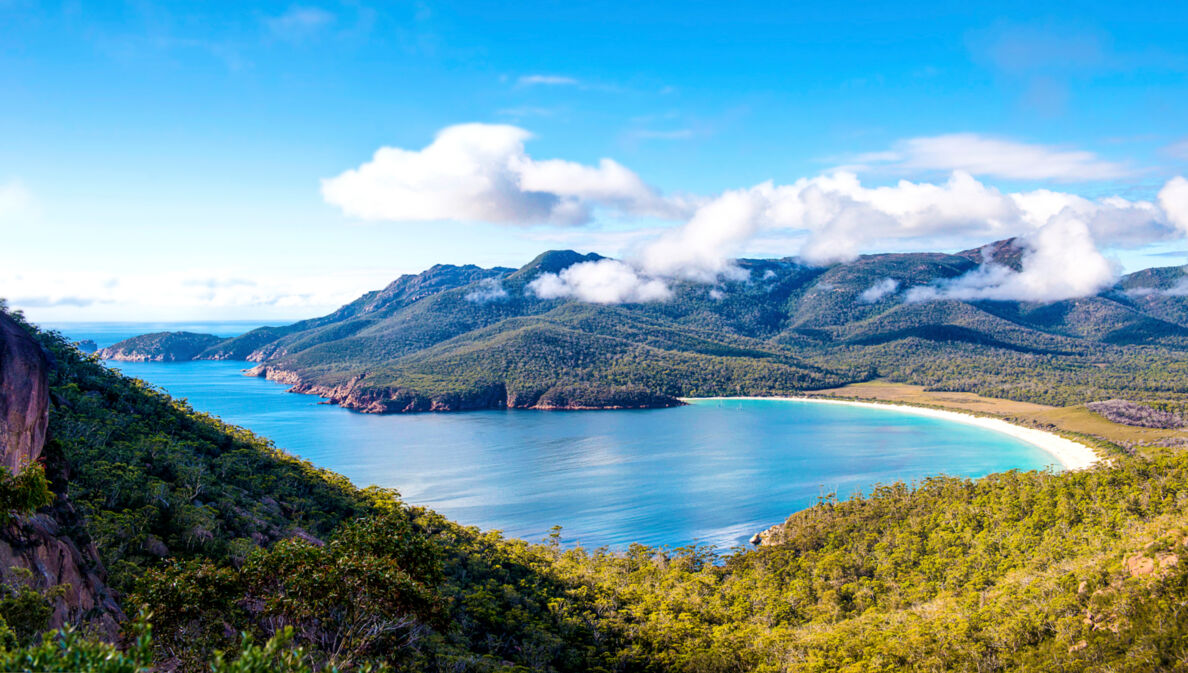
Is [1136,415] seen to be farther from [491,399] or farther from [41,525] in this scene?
[41,525]

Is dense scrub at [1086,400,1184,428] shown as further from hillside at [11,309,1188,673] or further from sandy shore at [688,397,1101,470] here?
hillside at [11,309,1188,673]

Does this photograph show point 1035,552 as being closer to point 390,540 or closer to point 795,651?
point 795,651

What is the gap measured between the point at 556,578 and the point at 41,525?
98.0 feet

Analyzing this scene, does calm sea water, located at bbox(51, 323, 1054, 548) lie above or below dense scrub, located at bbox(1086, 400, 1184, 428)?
below

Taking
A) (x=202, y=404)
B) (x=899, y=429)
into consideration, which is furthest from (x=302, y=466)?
(x=899, y=429)

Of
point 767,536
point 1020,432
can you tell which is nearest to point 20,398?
point 767,536

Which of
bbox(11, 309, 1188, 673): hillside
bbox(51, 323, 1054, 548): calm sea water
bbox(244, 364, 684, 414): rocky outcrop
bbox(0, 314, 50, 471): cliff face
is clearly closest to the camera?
bbox(11, 309, 1188, 673): hillside

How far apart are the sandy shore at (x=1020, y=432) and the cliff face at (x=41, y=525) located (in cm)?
9628

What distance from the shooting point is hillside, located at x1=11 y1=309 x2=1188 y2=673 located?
50.2 feet

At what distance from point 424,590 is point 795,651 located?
21.4 metres

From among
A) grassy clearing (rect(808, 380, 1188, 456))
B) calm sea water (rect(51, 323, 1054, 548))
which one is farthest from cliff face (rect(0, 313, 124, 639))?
grassy clearing (rect(808, 380, 1188, 456))

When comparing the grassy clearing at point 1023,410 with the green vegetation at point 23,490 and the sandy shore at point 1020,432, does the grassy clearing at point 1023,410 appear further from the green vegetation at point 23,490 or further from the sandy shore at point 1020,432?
the green vegetation at point 23,490

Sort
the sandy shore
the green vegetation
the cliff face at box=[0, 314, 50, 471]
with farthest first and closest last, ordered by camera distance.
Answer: the sandy shore, the cliff face at box=[0, 314, 50, 471], the green vegetation

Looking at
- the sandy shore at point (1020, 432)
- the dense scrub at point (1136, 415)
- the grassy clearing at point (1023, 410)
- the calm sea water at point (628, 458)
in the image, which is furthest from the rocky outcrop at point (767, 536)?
the dense scrub at point (1136, 415)
